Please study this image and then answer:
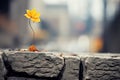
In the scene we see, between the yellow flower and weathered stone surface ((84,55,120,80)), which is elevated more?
the yellow flower

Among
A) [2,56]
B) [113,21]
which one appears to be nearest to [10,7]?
[113,21]

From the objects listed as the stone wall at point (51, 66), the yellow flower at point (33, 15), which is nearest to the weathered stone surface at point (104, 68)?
the stone wall at point (51, 66)

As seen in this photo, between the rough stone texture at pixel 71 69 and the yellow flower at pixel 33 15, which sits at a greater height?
the yellow flower at pixel 33 15

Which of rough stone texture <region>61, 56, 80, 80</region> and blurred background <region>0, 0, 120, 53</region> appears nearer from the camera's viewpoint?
rough stone texture <region>61, 56, 80, 80</region>

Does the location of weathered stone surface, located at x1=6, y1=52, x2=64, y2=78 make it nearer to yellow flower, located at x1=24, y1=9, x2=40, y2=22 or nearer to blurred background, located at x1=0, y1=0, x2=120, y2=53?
yellow flower, located at x1=24, y1=9, x2=40, y2=22

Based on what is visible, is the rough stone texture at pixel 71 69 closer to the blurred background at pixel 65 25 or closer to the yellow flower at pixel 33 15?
the yellow flower at pixel 33 15

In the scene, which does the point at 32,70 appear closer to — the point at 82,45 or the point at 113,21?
the point at 113,21

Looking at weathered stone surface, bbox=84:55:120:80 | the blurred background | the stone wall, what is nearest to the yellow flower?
the stone wall

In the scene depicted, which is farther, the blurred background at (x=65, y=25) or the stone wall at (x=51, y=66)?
the blurred background at (x=65, y=25)
